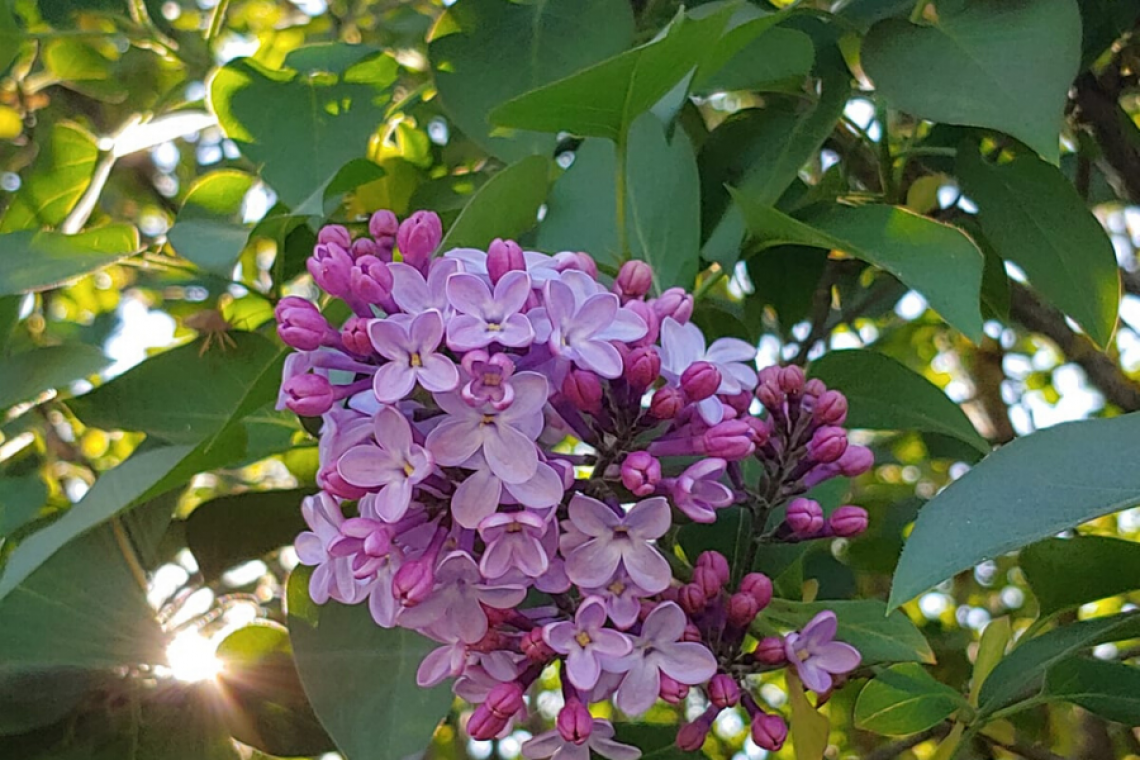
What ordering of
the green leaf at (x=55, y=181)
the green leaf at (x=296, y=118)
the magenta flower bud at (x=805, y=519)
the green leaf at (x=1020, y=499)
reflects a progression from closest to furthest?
the green leaf at (x=1020, y=499) < the magenta flower bud at (x=805, y=519) < the green leaf at (x=296, y=118) < the green leaf at (x=55, y=181)

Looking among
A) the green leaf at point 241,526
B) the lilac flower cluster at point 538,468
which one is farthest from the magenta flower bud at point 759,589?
the green leaf at point 241,526

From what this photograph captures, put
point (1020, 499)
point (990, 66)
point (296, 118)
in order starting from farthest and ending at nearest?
point (296, 118), point (990, 66), point (1020, 499)

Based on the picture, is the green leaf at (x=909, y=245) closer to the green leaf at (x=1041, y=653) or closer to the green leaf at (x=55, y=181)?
the green leaf at (x=1041, y=653)

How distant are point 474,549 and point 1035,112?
1.20 feet

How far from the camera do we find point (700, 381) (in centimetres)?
53

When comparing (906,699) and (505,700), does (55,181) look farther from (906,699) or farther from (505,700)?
(906,699)

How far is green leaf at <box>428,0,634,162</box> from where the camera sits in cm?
65

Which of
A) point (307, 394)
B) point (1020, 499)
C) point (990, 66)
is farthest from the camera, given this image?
point (990, 66)

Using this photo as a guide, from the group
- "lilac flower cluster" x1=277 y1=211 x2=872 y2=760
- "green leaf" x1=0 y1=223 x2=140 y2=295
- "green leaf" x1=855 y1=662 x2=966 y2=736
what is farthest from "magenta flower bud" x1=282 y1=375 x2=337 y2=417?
"green leaf" x1=855 y1=662 x2=966 y2=736

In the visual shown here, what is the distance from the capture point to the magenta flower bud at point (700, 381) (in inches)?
20.7

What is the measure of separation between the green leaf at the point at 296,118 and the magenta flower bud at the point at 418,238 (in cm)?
15

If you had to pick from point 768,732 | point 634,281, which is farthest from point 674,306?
point 768,732

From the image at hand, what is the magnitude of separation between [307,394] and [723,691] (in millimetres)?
245

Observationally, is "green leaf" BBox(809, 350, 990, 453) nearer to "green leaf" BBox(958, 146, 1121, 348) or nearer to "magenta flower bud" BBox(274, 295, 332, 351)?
"green leaf" BBox(958, 146, 1121, 348)
